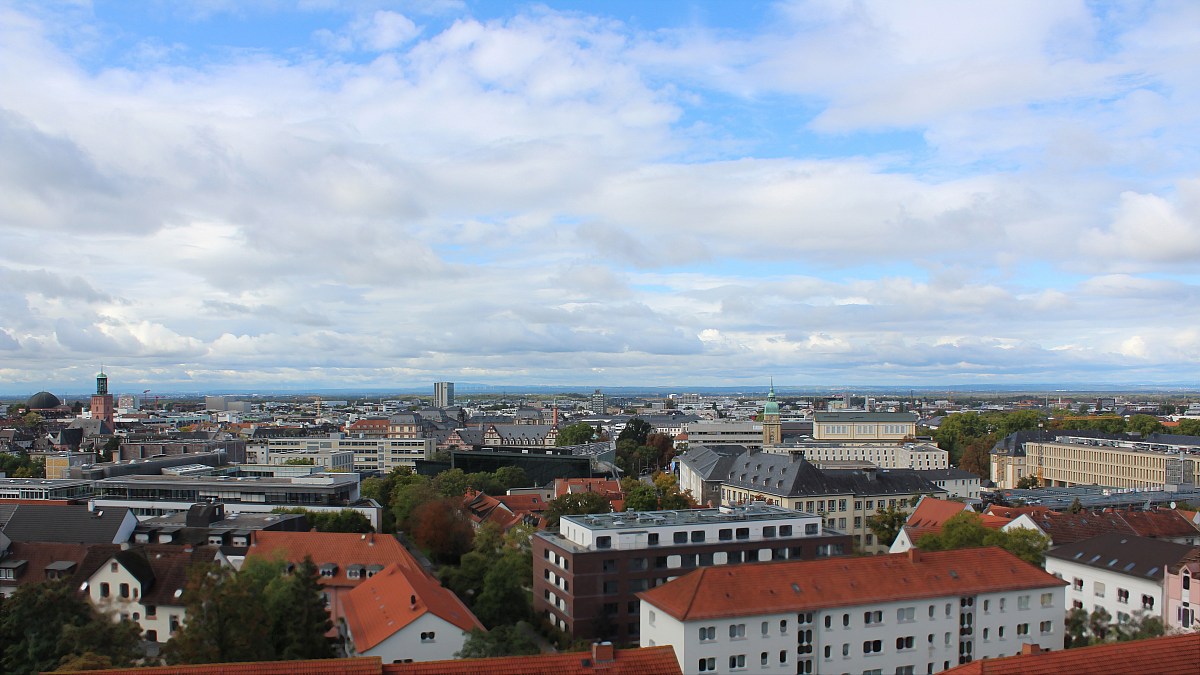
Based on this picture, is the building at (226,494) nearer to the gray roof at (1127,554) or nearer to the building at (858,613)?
the building at (858,613)

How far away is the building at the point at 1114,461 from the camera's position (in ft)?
354

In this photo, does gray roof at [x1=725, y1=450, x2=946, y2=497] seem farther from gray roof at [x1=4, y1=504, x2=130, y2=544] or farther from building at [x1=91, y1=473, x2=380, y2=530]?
gray roof at [x1=4, y1=504, x2=130, y2=544]

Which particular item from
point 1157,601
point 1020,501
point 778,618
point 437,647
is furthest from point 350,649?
point 1020,501

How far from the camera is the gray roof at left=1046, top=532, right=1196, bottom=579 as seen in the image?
43.9 meters

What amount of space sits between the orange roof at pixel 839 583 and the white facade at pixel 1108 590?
535cm

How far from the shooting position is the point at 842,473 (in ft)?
270

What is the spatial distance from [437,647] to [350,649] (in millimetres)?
3772

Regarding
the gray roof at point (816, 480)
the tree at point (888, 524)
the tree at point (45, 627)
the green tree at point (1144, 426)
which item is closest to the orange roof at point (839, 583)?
the tree at point (45, 627)

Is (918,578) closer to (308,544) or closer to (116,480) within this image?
(308,544)

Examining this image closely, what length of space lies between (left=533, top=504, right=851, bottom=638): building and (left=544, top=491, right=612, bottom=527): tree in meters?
10.9

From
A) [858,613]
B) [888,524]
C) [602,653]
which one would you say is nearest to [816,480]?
[888,524]

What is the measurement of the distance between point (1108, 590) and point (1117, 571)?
48.6 inches

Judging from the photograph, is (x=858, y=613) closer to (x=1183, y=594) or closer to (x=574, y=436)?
(x=1183, y=594)

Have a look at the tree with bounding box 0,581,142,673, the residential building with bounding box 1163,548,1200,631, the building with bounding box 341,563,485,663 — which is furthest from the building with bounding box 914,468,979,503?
the tree with bounding box 0,581,142,673
